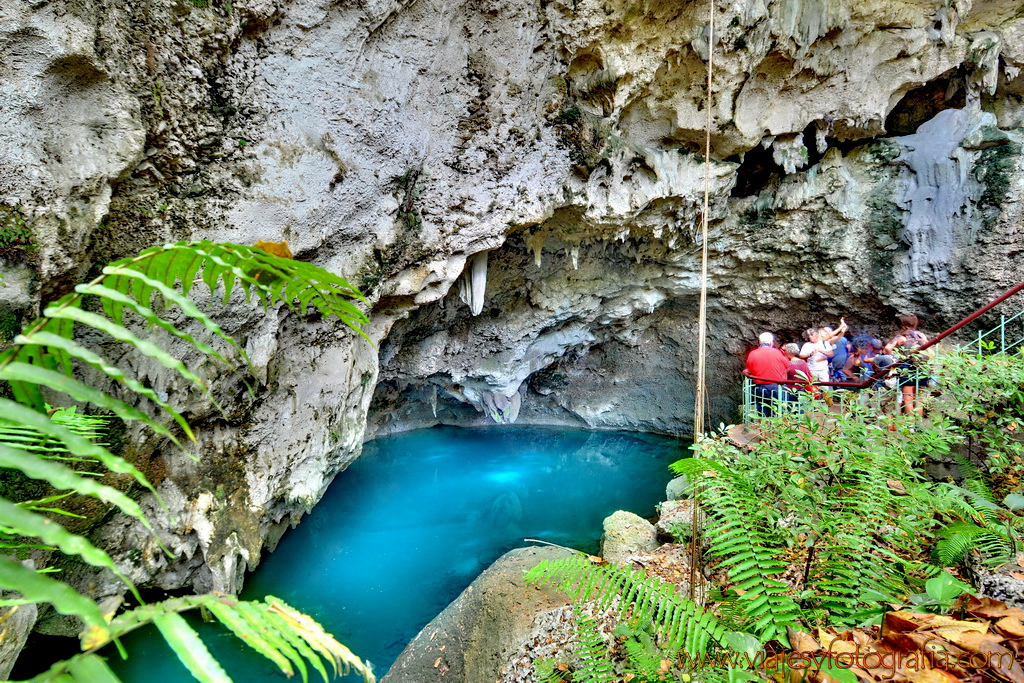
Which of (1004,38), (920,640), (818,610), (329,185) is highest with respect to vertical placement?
(1004,38)

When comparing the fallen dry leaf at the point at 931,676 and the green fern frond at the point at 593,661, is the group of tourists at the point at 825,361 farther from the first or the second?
the fallen dry leaf at the point at 931,676

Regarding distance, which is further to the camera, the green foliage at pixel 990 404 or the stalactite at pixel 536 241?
the stalactite at pixel 536 241

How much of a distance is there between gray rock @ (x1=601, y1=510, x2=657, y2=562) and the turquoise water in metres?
1.25

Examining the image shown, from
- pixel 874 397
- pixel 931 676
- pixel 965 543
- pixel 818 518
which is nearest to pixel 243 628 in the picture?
pixel 931 676

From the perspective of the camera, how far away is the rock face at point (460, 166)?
3512 millimetres

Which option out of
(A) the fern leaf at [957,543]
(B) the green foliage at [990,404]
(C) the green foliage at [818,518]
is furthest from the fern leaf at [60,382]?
(B) the green foliage at [990,404]

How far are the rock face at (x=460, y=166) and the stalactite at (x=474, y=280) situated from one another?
11 centimetres

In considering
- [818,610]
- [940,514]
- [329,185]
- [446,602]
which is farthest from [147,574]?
[940,514]

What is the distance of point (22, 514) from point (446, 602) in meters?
5.61

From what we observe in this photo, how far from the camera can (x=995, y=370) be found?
2.94m

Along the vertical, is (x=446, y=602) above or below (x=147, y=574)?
below

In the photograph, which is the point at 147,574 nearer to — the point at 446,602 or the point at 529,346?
the point at 446,602

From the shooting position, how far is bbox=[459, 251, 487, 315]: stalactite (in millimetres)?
6616

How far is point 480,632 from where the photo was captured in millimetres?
3781
